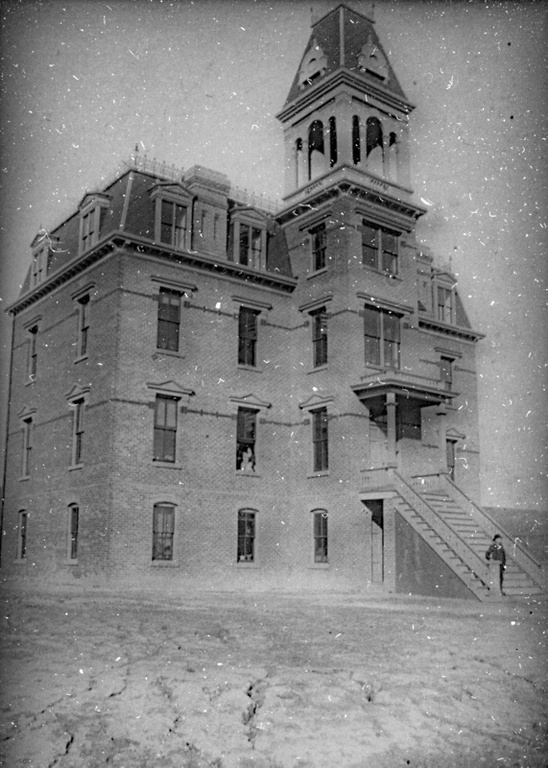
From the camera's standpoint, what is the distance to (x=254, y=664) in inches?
316

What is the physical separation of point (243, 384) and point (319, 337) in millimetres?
3143

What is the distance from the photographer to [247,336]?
24.9m

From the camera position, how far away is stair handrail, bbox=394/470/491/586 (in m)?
17.5

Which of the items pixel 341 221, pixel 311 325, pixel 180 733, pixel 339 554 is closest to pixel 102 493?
pixel 339 554

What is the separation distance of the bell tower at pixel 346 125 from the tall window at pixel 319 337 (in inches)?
169

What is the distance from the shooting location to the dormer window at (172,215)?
907 inches

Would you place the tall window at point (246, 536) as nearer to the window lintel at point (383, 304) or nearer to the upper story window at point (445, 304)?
the window lintel at point (383, 304)

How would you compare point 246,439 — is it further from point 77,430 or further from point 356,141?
point 356,141

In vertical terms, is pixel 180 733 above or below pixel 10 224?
below

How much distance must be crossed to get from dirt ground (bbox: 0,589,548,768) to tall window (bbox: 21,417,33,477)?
1548 centimetres

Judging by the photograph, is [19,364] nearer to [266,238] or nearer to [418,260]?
[266,238]

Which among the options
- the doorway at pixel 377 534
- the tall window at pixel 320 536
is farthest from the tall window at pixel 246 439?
the doorway at pixel 377 534

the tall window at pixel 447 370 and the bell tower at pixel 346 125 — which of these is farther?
the tall window at pixel 447 370

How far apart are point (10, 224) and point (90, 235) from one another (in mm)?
17679
